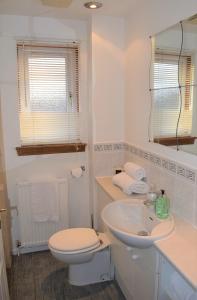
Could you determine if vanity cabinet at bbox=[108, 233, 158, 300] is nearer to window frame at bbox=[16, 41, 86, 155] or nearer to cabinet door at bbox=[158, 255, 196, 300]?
cabinet door at bbox=[158, 255, 196, 300]

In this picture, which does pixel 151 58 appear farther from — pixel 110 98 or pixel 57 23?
pixel 57 23

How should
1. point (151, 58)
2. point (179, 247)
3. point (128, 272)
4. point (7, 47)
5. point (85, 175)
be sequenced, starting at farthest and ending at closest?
point (85, 175)
point (7, 47)
point (151, 58)
point (128, 272)
point (179, 247)

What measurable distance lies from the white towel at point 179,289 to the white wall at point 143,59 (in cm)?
64

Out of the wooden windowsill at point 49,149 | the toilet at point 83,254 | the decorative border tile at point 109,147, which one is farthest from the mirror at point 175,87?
the toilet at point 83,254

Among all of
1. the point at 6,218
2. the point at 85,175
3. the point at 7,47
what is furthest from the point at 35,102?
the point at 6,218

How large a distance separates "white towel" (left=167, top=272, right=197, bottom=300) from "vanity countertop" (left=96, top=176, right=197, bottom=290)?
0.09 metres

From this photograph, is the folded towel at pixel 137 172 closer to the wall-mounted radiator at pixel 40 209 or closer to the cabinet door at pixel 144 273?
the cabinet door at pixel 144 273

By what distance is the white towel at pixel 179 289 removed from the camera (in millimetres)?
1184

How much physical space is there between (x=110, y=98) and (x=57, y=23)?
0.87 meters

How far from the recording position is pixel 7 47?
238 centimetres

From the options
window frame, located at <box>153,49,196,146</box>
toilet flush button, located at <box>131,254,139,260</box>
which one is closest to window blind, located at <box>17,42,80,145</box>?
window frame, located at <box>153,49,196,146</box>

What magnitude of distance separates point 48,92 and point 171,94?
4.13ft

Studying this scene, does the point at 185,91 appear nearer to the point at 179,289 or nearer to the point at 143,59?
the point at 143,59

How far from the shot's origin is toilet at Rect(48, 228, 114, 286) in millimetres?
2000
